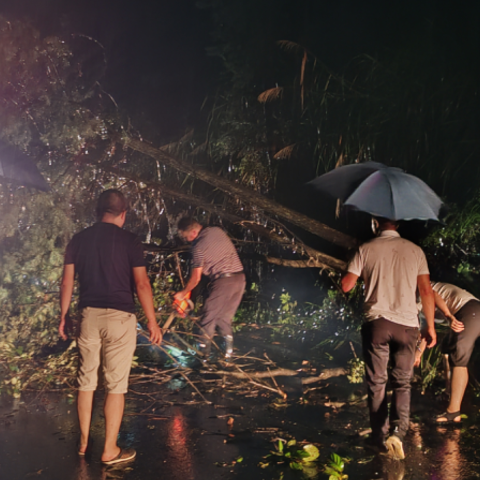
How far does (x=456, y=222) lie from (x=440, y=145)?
1.28 m

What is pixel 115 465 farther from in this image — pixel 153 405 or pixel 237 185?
pixel 237 185

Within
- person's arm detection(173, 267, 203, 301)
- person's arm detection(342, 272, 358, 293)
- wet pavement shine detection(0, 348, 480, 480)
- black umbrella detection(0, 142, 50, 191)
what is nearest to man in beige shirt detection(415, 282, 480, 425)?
wet pavement shine detection(0, 348, 480, 480)

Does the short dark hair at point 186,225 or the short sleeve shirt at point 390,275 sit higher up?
the short dark hair at point 186,225

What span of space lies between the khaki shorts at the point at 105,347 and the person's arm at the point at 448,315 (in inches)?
107

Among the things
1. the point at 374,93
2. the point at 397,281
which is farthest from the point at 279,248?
the point at 397,281

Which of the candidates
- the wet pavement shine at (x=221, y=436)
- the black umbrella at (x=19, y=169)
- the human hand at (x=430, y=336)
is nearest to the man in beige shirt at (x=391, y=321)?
the human hand at (x=430, y=336)

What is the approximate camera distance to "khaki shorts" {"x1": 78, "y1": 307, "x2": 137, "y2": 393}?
12.9 feet

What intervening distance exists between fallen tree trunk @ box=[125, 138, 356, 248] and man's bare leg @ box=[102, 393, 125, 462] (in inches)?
158

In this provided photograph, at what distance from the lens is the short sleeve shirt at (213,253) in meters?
6.57

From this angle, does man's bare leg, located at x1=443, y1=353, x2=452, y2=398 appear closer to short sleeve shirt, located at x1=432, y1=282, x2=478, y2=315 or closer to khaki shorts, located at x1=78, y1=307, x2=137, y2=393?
short sleeve shirt, located at x1=432, y1=282, x2=478, y2=315

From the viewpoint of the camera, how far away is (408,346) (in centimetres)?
418

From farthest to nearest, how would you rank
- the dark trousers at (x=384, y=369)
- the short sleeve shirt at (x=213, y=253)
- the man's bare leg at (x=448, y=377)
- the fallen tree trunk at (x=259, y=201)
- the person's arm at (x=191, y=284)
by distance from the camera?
the fallen tree trunk at (x=259, y=201) < the short sleeve shirt at (x=213, y=253) < the person's arm at (x=191, y=284) < the man's bare leg at (x=448, y=377) < the dark trousers at (x=384, y=369)

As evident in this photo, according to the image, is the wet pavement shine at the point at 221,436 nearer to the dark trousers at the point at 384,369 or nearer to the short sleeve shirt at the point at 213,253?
the dark trousers at the point at 384,369

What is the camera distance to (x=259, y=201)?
742 cm
